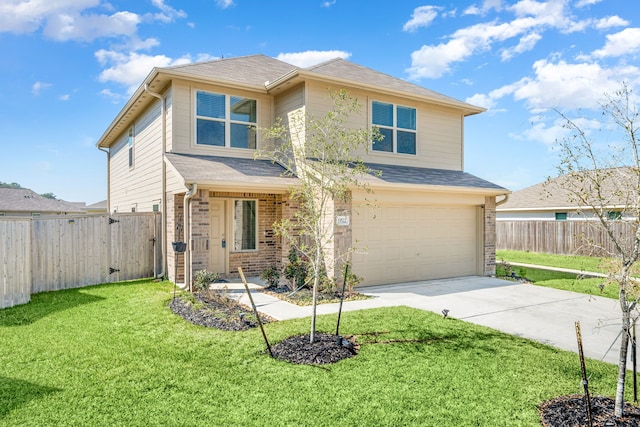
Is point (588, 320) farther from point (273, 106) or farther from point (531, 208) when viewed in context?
point (531, 208)

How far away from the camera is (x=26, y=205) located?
1123 inches

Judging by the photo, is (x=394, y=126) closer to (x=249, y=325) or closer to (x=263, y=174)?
(x=263, y=174)

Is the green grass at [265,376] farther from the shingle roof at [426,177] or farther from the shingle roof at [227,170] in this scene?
the shingle roof at [426,177]

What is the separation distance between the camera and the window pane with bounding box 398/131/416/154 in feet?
40.4

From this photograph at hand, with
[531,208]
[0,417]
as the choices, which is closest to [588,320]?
[0,417]

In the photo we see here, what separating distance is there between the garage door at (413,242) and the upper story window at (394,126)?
2211 millimetres

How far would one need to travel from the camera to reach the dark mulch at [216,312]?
21.4ft

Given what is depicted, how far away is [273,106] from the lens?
473 inches

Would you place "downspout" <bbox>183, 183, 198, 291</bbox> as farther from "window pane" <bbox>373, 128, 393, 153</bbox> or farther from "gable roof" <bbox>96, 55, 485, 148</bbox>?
"window pane" <bbox>373, 128, 393, 153</bbox>

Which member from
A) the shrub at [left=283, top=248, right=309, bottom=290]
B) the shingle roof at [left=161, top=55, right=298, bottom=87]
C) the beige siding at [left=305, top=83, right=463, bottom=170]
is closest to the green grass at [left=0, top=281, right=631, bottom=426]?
the shrub at [left=283, top=248, right=309, bottom=290]

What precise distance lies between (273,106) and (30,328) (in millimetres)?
8317

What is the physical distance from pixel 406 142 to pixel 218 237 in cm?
648

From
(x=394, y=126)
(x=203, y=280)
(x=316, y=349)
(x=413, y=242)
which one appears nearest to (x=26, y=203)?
(x=203, y=280)

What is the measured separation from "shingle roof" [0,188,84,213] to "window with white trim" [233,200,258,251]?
24654 mm
